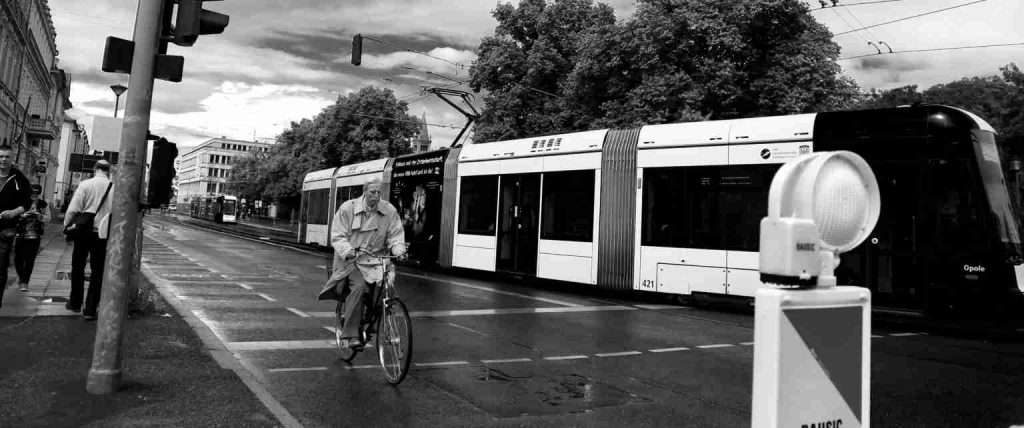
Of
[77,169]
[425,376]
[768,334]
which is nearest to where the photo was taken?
[768,334]

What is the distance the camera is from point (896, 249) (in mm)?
9539

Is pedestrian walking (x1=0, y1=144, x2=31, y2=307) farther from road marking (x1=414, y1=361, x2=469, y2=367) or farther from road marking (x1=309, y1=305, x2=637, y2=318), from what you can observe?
road marking (x1=414, y1=361, x2=469, y2=367)

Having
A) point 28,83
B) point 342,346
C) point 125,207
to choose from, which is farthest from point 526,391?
point 28,83

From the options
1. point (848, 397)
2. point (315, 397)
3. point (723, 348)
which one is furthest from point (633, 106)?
point (848, 397)

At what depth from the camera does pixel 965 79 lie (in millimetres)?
45125

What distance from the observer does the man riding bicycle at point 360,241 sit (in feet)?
19.6

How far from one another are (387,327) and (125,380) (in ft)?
6.33

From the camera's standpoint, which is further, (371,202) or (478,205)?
(478,205)

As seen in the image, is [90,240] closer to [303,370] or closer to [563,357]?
[303,370]

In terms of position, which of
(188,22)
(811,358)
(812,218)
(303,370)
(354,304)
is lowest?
(303,370)

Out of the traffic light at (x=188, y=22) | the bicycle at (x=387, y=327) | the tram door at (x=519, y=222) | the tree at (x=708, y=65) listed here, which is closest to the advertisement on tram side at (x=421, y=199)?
the tram door at (x=519, y=222)

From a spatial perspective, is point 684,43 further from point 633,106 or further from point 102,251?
point 102,251

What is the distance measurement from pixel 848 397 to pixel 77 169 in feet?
72.5

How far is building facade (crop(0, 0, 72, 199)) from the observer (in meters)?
41.4
